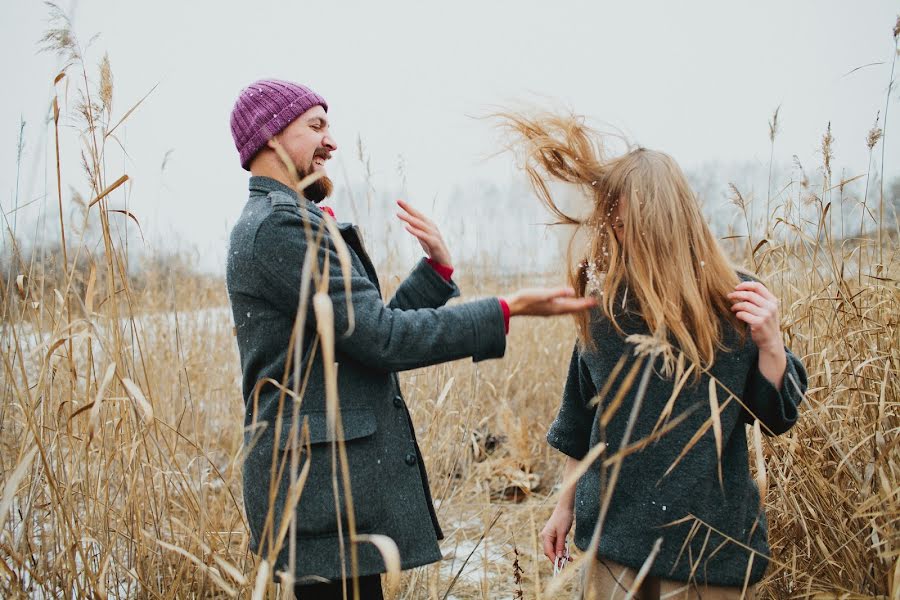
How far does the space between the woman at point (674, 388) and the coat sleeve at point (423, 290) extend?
0.34 m

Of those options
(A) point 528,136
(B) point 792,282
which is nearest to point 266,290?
(A) point 528,136

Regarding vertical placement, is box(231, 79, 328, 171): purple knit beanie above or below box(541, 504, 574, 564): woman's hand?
above

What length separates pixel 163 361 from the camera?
3.52m

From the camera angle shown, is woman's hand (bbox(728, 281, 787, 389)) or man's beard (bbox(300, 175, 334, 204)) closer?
woman's hand (bbox(728, 281, 787, 389))

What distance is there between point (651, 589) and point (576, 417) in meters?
0.41

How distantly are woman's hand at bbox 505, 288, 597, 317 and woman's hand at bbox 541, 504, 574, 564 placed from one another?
20.6 inches

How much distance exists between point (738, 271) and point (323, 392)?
39.4 inches

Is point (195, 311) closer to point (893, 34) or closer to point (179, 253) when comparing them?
point (179, 253)

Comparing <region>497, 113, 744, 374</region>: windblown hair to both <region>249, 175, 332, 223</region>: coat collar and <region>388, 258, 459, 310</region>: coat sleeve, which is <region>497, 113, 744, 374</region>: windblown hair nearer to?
<region>388, 258, 459, 310</region>: coat sleeve

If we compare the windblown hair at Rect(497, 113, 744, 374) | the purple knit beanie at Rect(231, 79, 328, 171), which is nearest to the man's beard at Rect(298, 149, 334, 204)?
the purple knit beanie at Rect(231, 79, 328, 171)

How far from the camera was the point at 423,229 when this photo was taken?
1505mm

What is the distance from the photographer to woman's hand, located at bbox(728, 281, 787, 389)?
1.26 meters

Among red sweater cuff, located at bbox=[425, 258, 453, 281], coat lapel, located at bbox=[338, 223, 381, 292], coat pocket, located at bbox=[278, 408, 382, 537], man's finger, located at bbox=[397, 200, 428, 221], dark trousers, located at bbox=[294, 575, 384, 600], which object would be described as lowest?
dark trousers, located at bbox=[294, 575, 384, 600]

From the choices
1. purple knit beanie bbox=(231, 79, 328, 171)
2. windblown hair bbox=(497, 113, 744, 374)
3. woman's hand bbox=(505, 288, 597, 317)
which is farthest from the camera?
purple knit beanie bbox=(231, 79, 328, 171)
